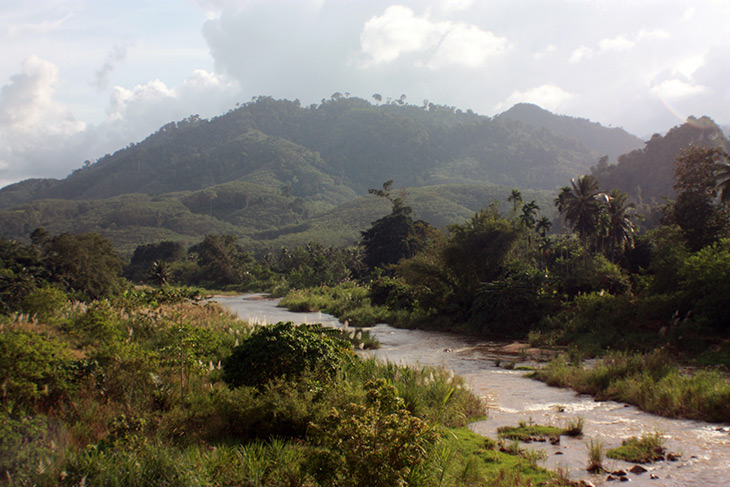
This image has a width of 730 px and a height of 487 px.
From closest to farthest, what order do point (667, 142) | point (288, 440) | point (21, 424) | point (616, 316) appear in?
point (21, 424), point (288, 440), point (616, 316), point (667, 142)

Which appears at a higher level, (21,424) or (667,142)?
(667,142)

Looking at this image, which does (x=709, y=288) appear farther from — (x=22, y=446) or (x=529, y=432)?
(x=22, y=446)

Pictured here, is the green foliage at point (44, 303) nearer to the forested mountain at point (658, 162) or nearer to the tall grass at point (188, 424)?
the tall grass at point (188, 424)

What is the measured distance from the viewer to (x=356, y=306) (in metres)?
47.2

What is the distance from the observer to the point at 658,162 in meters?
127

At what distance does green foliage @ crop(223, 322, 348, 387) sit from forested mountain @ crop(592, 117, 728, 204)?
123004 mm

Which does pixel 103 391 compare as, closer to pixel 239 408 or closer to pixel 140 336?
pixel 239 408

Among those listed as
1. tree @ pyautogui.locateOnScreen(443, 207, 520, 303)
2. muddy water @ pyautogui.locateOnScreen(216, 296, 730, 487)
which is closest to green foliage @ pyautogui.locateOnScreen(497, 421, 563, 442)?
muddy water @ pyautogui.locateOnScreen(216, 296, 730, 487)

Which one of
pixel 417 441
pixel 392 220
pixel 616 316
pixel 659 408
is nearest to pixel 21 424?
pixel 417 441

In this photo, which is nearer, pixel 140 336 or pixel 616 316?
pixel 140 336

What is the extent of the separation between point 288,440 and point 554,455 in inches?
178

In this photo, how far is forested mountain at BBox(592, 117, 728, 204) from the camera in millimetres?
121438

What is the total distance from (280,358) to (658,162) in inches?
5500

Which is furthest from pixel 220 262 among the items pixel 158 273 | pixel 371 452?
pixel 371 452
